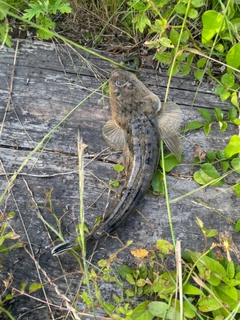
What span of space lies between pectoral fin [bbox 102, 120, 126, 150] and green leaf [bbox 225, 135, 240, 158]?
73 centimetres

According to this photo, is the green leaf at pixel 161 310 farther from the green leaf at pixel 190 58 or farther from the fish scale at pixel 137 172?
the green leaf at pixel 190 58

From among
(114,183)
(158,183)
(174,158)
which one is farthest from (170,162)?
(114,183)

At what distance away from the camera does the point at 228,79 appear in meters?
2.92

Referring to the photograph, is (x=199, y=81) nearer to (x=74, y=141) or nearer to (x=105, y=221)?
(x=74, y=141)

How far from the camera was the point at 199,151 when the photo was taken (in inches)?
114

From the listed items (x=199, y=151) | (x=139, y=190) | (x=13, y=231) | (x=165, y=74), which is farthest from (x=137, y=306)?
(x=165, y=74)

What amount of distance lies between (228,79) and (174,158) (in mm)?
692

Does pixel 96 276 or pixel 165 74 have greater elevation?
pixel 165 74

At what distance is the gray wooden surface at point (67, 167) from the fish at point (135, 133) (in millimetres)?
103

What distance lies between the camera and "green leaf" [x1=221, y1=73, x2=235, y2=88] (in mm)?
2903

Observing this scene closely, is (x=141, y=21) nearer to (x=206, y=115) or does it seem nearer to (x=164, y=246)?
(x=206, y=115)

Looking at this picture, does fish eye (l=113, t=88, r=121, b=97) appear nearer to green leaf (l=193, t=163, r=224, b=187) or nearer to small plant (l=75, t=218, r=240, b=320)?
green leaf (l=193, t=163, r=224, b=187)

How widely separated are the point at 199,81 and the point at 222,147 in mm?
533

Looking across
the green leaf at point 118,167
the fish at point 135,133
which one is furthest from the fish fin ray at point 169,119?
the green leaf at point 118,167
